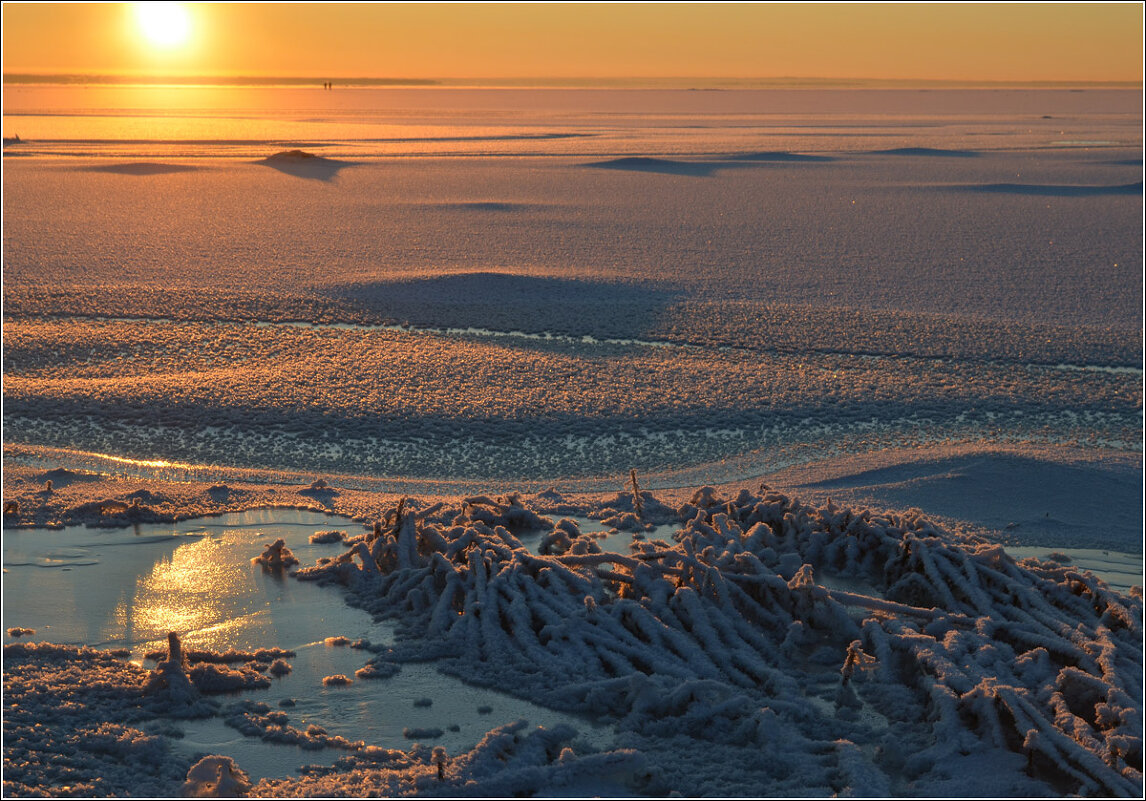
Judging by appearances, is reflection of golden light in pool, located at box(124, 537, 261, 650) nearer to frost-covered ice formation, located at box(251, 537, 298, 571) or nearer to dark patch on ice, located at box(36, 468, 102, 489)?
frost-covered ice formation, located at box(251, 537, 298, 571)

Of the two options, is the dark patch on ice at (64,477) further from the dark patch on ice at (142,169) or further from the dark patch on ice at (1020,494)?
the dark patch on ice at (142,169)

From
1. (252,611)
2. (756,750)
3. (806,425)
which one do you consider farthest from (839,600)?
(806,425)

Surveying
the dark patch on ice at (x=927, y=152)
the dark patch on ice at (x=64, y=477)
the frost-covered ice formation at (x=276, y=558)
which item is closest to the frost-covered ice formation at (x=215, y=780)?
the frost-covered ice formation at (x=276, y=558)

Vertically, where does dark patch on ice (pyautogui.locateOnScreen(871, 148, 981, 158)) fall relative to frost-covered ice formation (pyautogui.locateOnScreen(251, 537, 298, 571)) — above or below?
above

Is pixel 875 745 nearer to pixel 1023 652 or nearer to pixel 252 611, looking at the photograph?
pixel 1023 652

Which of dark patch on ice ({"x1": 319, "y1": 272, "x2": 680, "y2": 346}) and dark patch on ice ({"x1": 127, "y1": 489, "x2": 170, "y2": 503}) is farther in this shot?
dark patch on ice ({"x1": 319, "y1": 272, "x2": 680, "y2": 346})

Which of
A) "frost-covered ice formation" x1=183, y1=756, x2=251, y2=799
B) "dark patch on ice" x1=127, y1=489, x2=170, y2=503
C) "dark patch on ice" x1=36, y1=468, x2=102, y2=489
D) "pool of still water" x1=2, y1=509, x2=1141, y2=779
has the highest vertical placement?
"dark patch on ice" x1=36, y1=468, x2=102, y2=489

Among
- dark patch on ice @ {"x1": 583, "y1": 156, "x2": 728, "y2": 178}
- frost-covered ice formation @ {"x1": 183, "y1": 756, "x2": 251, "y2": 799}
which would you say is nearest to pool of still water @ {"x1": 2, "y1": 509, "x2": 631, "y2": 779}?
frost-covered ice formation @ {"x1": 183, "y1": 756, "x2": 251, "y2": 799}
